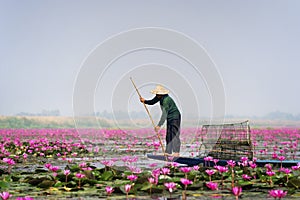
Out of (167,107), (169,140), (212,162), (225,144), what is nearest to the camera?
(212,162)

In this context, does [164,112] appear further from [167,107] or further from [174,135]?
[174,135]

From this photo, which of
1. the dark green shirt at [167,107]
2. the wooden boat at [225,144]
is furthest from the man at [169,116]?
the wooden boat at [225,144]

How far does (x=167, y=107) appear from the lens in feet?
25.2

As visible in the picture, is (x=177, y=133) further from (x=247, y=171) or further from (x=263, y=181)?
(x=263, y=181)

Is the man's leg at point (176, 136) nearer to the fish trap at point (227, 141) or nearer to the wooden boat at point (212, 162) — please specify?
the wooden boat at point (212, 162)

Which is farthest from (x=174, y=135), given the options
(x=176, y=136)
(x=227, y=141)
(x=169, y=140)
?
(x=227, y=141)

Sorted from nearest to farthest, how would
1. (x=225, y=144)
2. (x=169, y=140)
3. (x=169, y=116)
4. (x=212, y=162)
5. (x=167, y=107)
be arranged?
(x=212, y=162), (x=225, y=144), (x=169, y=140), (x=167, y=107), (x=169, y=116)

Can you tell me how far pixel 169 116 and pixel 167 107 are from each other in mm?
207

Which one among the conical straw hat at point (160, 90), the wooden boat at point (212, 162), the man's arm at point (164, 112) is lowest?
the wooden boat at point (212, 162)

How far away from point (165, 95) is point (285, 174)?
3.50m

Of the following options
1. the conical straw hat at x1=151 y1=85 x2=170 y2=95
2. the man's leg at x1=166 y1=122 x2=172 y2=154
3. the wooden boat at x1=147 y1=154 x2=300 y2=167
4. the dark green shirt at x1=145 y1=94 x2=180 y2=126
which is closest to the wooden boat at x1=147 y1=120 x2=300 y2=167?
the wooden boat at x1=147 y1=154 x2=300 y2=167

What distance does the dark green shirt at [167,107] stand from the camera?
7.70m

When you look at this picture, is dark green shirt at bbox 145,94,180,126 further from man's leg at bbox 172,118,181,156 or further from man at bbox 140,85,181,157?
man's leg at bbox 172,118,181,156

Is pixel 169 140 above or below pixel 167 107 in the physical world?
below
